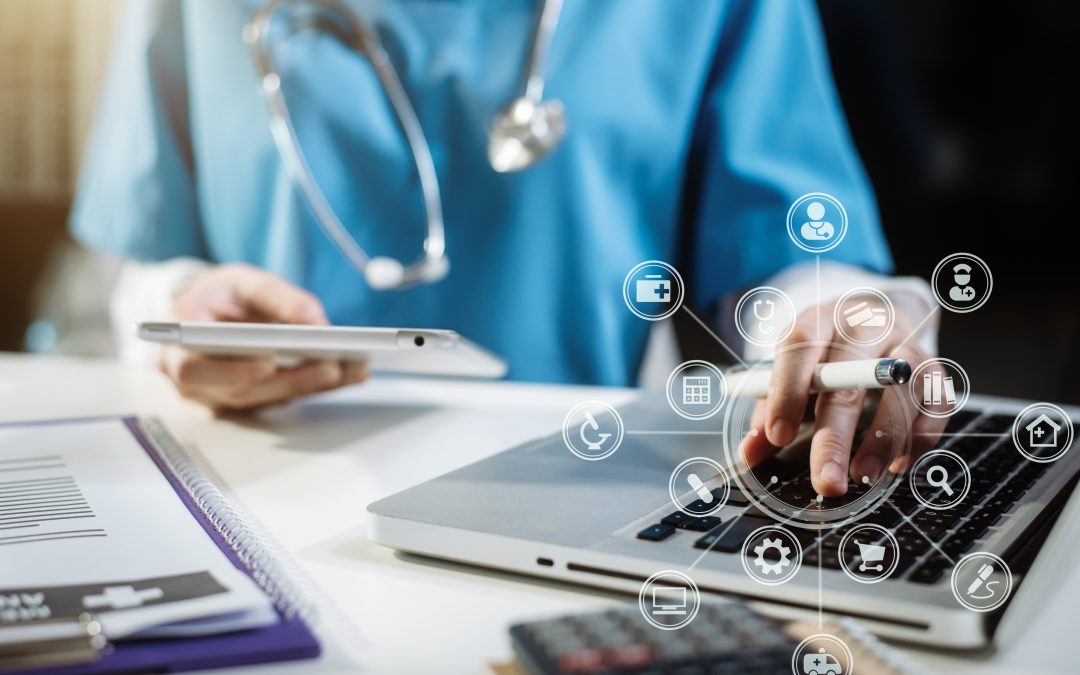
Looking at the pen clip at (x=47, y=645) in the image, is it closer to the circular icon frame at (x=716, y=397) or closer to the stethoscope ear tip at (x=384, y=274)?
the circular icon frame at (x=716, y=397)

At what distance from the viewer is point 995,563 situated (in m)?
0.30

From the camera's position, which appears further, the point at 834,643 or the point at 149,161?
the point at 149,161

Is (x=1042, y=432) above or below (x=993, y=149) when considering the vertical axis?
below

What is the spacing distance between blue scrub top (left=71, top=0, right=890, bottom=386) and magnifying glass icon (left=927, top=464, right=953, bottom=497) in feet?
1.11

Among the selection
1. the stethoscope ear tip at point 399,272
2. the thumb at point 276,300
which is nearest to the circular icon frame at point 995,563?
the thumb at point 276,300

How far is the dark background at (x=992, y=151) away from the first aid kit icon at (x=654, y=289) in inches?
1.3

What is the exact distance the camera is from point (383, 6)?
0.74 metres

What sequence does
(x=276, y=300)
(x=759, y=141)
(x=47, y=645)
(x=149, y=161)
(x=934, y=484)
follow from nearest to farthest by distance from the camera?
(x=47, y=645), (x=934, y=484), (x=276, y=300), (x=759, y=141), (x=149, y=161)

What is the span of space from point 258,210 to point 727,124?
381mm

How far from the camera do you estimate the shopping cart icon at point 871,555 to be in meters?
0.29

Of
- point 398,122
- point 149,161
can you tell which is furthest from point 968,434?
point 149,161

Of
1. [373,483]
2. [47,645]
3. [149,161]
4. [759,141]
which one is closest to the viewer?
[47,645]

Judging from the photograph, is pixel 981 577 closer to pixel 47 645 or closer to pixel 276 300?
pixel 47 645
